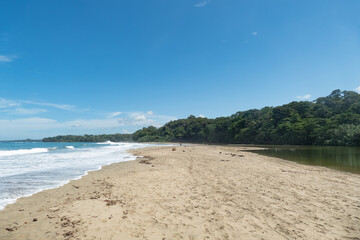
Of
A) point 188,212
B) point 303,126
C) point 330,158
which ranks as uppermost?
point 303,126

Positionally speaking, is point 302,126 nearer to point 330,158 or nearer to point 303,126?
point 303,126

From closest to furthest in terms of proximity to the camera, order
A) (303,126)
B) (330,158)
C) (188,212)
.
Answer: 1. (188,212)
2. (330,158)
3. (303,126)

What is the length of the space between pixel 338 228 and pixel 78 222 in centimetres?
631

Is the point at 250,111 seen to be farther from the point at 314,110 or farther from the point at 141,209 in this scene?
the point at 141,209

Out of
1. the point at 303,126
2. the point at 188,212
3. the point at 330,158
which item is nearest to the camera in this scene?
the point at 188,212

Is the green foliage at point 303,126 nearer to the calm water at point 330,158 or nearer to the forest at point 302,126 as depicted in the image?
the forest at point 302,126

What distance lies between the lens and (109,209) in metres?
5.66

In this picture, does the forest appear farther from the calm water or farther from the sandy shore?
the sandy shore

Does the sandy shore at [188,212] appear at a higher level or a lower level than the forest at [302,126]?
lower

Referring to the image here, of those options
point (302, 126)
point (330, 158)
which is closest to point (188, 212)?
point (330, 158)

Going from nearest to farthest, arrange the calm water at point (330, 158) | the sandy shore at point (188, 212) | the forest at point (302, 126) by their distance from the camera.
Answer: the sandy shore at point (188, 212)
the calm water at point (330, 158)
the forest at point (302, 126)

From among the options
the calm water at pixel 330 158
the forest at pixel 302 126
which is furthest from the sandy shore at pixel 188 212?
the forest at pixel 302 126

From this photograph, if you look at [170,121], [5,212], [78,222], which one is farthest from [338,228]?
[170,121]

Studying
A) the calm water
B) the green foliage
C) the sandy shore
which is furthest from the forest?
the sandy shore
